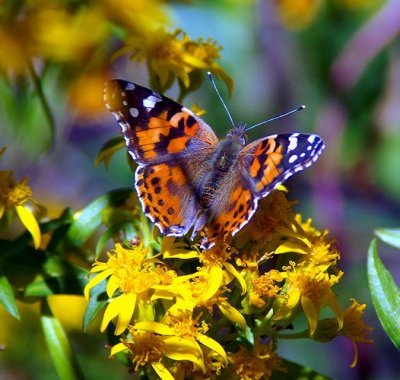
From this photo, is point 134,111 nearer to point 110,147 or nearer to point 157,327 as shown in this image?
point 110,147

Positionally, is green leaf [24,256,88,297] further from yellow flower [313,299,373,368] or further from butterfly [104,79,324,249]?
yellow flower [313,299,373,368]

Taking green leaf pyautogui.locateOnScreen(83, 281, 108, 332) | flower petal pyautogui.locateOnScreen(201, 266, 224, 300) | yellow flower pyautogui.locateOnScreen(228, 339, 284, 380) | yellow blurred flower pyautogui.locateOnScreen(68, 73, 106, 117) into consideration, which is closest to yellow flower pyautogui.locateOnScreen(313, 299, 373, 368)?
yellow flower pyautogui.locateOnScreen(228, 339, 284, 380)

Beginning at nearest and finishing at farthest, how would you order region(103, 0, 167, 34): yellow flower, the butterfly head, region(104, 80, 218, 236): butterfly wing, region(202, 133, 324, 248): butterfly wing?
region(202, 133, 324, 248): butterfly wing → region(104, 80, 218, 236): butterfly wing → the butterfly head → region(103, 0, 167, 34): yellow flower

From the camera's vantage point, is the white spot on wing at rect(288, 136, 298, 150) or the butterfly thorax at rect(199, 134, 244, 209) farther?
the butterfly thorax at rect(199, 134, 244, 209)

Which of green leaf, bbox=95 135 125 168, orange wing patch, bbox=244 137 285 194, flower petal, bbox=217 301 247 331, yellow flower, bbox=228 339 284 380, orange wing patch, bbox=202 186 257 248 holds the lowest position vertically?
yellow flower, bbox=228 339 284 380

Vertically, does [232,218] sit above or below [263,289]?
above

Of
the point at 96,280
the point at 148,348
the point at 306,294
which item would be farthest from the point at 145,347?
the point at 306,294

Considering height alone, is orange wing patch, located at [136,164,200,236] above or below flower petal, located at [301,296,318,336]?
above

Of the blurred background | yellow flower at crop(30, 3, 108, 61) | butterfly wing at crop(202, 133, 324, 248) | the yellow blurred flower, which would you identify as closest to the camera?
butterfly wing at crop(202, 133, 324, 248)
